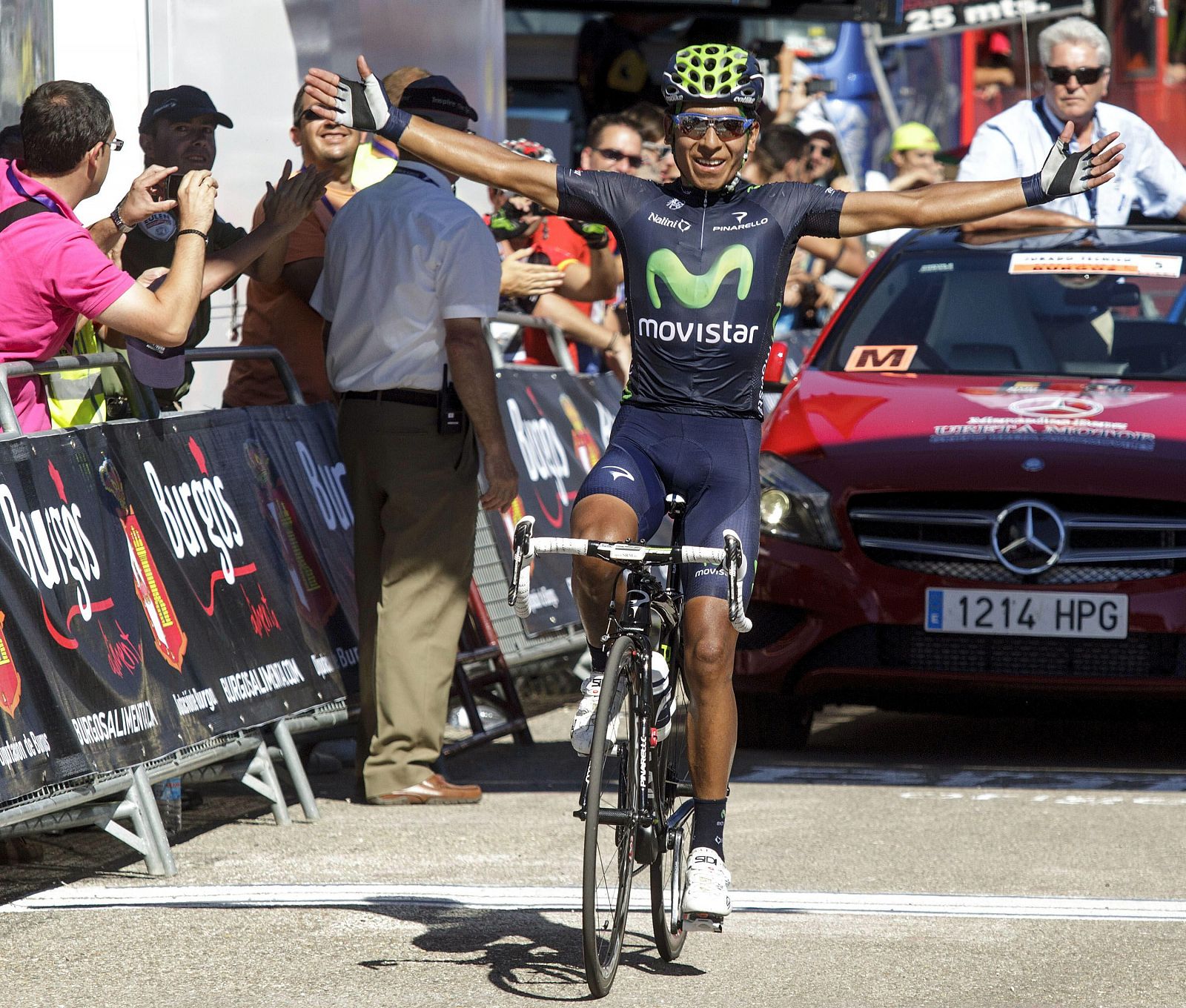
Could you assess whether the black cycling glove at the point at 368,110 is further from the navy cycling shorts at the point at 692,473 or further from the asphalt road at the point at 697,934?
the asphalt road at the point at 697,934

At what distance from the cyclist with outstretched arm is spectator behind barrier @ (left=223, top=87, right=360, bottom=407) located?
227 centimetres

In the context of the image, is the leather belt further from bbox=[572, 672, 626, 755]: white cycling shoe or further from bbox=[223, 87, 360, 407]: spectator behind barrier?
bbox=[572, 672, 626, 755]: white cycling shoe

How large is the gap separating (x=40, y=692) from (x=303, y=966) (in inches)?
48.2

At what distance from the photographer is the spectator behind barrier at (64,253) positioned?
6172mm

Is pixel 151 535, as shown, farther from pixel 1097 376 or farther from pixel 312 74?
pixel 1097 376

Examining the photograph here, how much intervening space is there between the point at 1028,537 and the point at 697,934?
2.59 metres

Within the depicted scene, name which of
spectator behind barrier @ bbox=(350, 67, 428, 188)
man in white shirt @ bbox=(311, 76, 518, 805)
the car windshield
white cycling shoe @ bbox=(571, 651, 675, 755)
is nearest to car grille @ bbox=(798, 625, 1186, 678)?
the car windshield

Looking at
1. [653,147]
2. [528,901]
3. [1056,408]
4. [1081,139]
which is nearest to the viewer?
[528,901]

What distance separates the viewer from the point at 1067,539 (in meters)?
7.67

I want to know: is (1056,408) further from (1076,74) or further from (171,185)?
(171,185)

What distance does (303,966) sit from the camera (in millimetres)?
5191

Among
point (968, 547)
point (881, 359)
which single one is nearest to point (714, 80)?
point (968, 547)

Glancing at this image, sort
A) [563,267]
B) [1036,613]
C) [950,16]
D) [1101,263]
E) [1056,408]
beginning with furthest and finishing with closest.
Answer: [950,16], [563,267], [1101,263], [1056,408], [1036,613]

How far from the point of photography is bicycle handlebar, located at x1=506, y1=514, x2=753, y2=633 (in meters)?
4.96
